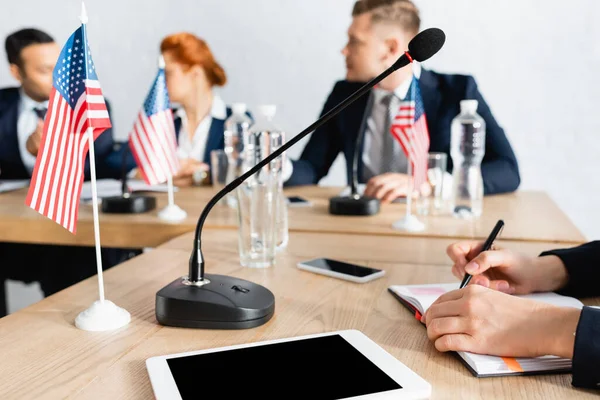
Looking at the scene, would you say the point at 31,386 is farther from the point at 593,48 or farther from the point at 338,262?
the point at 593,48

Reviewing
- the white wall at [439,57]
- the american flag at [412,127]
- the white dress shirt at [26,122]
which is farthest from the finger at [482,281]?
the white wall at [439,57]

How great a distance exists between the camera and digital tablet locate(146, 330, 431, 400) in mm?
654

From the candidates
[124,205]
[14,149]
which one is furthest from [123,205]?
[14,149]

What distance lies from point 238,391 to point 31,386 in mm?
244

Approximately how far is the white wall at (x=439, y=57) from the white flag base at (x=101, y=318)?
2703 mm

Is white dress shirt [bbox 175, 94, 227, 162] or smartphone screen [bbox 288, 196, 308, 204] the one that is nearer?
smartphone screen [bbox 288, 196, 308, 204]

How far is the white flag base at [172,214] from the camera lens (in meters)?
1.67

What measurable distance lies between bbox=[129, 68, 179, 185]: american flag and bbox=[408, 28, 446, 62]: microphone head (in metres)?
1.06

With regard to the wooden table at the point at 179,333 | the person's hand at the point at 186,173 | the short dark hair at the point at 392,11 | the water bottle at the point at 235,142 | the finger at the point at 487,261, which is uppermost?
the short dark hair at the point at 392,11

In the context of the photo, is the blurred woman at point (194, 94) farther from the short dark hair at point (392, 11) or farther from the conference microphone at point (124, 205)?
the conference microphone at point (124, 205)

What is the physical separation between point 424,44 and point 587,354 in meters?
0.47

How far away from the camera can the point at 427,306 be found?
92 centimetres

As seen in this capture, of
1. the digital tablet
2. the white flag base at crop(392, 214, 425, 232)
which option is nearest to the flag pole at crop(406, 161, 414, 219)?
the white flag base at crop(392, 214, 425, 232)

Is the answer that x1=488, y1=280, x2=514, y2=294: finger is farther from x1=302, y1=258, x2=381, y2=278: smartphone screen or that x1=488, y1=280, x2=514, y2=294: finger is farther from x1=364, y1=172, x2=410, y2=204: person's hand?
x1=364, y1=172, x2=410, y2=204: person's hand
